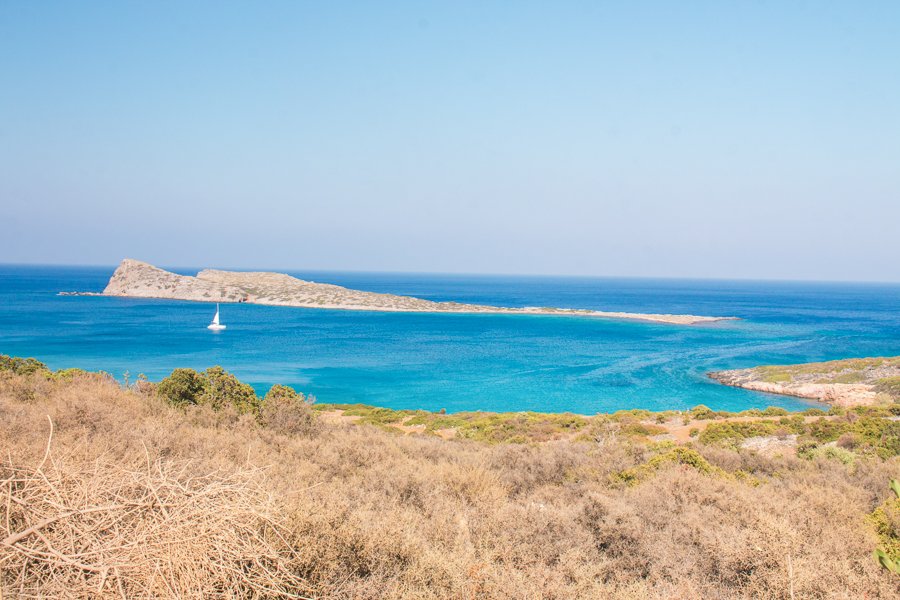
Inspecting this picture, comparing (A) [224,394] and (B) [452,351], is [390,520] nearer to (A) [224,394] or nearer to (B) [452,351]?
(A) [224,394]

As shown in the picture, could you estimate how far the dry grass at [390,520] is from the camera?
3406 mm

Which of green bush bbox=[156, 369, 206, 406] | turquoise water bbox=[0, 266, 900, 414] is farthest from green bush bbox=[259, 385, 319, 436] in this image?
turquoise water bbox=[0, 266, 900, 414]

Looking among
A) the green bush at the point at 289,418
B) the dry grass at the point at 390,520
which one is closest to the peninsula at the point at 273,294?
the green bush at the point at 289,418

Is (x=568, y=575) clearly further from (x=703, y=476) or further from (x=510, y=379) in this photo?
(x=510, y=379)

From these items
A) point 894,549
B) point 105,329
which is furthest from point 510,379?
point 105,329

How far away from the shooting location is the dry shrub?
3141 mm

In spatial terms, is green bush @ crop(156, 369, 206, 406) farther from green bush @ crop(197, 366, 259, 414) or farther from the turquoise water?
the turquoise water

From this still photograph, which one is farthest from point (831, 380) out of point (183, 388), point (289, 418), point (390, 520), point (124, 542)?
point (124, 542)

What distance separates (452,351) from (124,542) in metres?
51.5

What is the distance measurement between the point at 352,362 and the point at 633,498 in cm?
4139

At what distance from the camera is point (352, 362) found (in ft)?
155

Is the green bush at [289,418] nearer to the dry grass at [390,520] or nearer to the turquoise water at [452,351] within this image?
the dry grass at [390,520]

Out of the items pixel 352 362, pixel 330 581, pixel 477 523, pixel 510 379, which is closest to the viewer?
pixel 330 581

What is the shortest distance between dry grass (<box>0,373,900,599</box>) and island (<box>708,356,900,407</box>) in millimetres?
29064
